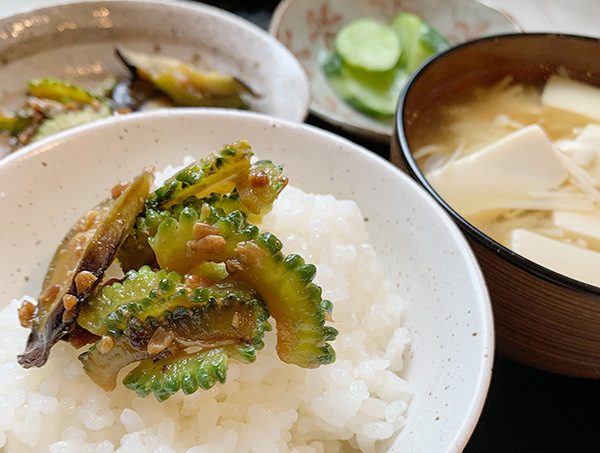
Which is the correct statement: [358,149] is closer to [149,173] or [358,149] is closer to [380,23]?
[149,173]

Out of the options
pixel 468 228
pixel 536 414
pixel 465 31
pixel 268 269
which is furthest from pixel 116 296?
pixel 465 31

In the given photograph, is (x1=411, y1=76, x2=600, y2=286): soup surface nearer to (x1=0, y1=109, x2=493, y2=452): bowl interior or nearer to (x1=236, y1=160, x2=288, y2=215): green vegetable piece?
(x1=0, y1=109, x2=493, y2=452): bowl interior

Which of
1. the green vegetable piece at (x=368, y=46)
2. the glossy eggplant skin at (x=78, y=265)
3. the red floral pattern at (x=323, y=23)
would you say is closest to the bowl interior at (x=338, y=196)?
the glossy eggplant skin at (x=78, y=265)

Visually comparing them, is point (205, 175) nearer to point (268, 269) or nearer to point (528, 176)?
point (268, 269)

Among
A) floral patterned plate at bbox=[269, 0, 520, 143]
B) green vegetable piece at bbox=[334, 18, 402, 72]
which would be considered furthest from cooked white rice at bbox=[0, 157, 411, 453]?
green vegetable piece at bbox=[334, 18, 402, 72]

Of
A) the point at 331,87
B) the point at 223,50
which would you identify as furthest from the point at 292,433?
the point at 331,87

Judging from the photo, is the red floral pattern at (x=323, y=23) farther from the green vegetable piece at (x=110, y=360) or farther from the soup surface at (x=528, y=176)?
the green vegetable piece at (x=110, y=360)
